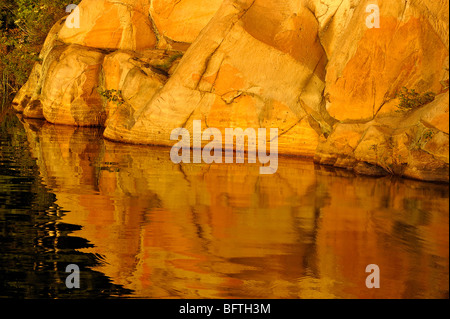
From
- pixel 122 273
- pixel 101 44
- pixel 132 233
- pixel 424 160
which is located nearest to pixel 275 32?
pixel 424 160

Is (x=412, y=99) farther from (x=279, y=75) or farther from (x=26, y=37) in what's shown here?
(x=26, y=37)

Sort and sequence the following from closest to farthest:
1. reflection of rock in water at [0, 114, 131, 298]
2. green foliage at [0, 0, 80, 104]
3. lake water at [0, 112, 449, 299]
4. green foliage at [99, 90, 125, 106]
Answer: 1. reflection of rock in water at [0, 114, 131, 298]
2. lake water at [0, 112, 449, 299]
3. green foliage at [99, 90, 125, 106]
4. green foliage at [0, 0, 80, 104]

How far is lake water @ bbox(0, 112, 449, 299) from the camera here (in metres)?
7.10

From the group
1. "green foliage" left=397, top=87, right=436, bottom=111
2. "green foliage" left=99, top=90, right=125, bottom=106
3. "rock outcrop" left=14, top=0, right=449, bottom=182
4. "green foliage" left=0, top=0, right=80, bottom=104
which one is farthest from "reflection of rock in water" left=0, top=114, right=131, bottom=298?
"green foliage" left=0, top=0, right=80, bottom=104

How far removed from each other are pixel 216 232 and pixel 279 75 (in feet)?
30.7

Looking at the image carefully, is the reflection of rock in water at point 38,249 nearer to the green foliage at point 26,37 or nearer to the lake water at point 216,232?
the lake water at point 216,232

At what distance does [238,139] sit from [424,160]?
537cm

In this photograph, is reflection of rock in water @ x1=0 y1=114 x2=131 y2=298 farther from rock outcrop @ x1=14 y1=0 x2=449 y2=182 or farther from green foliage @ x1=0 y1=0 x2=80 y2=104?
green foliage @ x1=0 y1=0 x2=80 y2=104

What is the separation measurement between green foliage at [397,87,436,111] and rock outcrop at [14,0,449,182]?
200mm

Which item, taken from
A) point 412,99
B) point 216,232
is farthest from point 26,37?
point 216,232

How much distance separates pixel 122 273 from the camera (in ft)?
24.5

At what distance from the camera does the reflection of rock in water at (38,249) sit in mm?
6906

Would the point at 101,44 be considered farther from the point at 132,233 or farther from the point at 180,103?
the point at 132,233

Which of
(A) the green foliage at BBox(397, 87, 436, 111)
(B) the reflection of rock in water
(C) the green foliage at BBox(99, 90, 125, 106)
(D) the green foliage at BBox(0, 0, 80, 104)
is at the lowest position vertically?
(B) the reflection of rock in water
